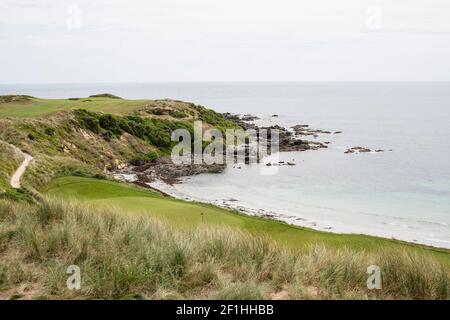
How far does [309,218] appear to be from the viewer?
120 ft

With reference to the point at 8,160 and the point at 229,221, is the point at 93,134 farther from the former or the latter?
the point at 229,221

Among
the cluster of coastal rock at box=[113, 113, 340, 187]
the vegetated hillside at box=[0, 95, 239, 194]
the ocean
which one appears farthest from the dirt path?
the ocean

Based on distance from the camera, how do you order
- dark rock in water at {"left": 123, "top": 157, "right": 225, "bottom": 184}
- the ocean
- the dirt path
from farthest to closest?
dark rock in water at {"left": 123, "top": 157, "right": 225, "bottom": 184} < the ocean < the dirt path

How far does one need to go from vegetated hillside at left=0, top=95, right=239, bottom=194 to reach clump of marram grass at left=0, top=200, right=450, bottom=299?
73.6ft

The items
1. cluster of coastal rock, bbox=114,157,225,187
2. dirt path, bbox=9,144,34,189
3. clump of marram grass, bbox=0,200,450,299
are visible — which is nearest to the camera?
clump of marram grass, bbox=0,200,450,299

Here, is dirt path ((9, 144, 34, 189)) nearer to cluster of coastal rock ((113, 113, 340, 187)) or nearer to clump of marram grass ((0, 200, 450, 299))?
cluster of coastal rock ((113, 113, 340, 187))

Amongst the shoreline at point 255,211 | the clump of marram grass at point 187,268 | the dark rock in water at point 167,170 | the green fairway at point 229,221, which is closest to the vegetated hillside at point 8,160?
the green fairway at point 229,221

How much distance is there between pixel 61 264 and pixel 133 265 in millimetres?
1228

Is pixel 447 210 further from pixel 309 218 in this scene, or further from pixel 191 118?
pixel 191 118

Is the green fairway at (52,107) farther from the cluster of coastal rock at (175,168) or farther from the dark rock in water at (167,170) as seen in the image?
the cluster of coastal rock at (175,168)

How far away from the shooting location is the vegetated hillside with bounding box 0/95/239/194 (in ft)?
125

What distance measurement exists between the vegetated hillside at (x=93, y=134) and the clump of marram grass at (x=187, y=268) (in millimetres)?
22433
